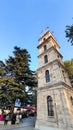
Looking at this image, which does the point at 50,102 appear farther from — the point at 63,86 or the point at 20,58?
the point at 20,58

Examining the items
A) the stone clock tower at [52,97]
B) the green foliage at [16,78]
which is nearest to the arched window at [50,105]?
the stone clock tower at [52,97]

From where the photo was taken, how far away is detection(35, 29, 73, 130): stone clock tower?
12188 millimetres

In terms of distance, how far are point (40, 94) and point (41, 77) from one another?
2552 mm

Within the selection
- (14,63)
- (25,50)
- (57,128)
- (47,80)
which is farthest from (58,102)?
(25,50)

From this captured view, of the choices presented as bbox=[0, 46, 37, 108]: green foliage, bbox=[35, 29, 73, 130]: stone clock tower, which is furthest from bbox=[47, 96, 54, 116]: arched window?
bbox=[0, 46, 37, 108]: green foliage

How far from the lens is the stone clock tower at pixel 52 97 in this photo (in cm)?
1219

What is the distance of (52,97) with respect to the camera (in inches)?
554

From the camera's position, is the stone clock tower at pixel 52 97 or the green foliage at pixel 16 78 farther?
the green foliage at pixel 16 78

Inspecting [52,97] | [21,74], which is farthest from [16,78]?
[52,97]

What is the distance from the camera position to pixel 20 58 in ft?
74.0

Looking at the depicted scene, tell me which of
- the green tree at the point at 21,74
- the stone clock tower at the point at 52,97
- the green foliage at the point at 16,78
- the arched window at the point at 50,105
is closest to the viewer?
the stone clock tower at the point at 52,97

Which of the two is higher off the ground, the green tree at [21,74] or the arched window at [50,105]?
the green tree at [21,74]

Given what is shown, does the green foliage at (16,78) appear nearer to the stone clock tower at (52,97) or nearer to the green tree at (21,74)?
the green tree at (21,74)

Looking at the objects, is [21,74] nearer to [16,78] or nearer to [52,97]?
[16,78]
